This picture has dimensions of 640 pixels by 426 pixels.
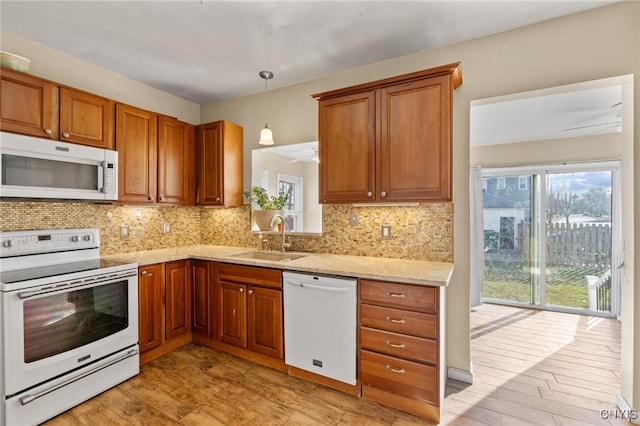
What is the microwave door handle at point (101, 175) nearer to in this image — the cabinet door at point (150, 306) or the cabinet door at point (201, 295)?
the cabinet door at point (150, 306)

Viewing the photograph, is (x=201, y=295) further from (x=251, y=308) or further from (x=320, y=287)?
(x=320, y=287)

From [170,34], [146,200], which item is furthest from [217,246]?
[170,34]

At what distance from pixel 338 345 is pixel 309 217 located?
4.88ft

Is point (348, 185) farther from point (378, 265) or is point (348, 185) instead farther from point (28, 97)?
point (28, 97)

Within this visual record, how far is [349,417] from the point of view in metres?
1.96

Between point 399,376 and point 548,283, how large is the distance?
3599 millimetres

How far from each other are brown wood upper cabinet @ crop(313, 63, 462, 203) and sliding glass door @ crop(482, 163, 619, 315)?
9.84 ft

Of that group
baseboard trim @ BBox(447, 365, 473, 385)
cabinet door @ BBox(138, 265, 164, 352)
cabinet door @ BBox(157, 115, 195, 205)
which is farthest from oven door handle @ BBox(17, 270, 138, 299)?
baseboard trim @ BBox(447, 365, 473, 385)

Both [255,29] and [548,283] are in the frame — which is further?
[548,283]

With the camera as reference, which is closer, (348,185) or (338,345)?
(338,345)

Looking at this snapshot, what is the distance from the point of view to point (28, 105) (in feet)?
6.78

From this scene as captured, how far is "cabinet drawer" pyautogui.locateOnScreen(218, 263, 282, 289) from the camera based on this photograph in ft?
8.10

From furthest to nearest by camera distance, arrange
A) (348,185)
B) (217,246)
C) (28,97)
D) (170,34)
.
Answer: (217,246) < (348,185) < (170,34) < (28,97)

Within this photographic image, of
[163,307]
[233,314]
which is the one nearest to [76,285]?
[163,307]
